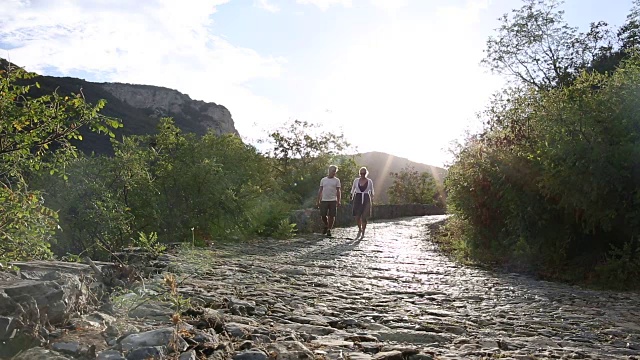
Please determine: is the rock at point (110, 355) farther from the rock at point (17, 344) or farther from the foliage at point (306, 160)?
the foliage at point (306, 160)

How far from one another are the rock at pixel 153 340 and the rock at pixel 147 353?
7 centimetres

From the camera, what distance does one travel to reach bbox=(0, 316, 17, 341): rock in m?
3.06

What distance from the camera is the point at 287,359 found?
3.57 metres

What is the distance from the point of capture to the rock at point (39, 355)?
3.00 metres

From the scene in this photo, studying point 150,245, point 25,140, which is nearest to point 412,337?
point 150,245

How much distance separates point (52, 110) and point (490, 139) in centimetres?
1032

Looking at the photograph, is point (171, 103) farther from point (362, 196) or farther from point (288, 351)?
point (288, 351)

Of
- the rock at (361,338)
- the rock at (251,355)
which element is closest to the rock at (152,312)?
the rock at (251,355)

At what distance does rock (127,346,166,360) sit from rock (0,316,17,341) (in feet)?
2.14

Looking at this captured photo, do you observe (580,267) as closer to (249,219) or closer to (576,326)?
(576,326)

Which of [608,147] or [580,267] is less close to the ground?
[608,147]

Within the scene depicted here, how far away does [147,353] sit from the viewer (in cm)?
325

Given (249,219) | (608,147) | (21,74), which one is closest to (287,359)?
(21,74)

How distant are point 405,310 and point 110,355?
3.22 metres
